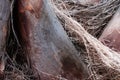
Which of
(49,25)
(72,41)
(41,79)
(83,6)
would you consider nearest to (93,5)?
(83,6)

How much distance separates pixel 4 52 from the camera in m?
1.13

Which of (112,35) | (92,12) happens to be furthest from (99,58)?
(92,12)

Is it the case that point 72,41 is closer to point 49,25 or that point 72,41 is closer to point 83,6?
point 49,25

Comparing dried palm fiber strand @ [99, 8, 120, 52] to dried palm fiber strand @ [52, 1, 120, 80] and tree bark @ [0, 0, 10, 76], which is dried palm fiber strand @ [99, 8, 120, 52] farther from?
tree bark @ [0, 0, 10, 76]

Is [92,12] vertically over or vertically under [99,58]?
over

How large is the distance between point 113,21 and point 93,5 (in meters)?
0.13

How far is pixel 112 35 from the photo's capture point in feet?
4.56

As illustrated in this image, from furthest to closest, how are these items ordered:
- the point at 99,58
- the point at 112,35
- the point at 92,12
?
the point at 92,12, the point at 112,35, the point at 99,58

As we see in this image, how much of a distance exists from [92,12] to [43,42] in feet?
1.37

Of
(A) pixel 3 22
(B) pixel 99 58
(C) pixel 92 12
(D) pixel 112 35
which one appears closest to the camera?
(A) pixel 3 22

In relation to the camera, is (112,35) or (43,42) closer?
(43,42)

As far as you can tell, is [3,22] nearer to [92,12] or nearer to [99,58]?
[99,58]

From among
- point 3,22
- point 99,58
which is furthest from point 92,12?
point 3,22

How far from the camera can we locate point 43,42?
3.79 feet
